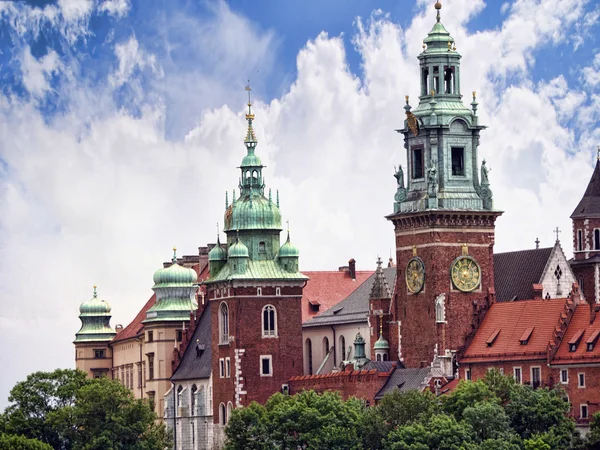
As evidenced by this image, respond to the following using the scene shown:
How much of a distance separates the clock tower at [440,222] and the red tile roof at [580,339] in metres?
11.9

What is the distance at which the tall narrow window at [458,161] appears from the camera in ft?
644

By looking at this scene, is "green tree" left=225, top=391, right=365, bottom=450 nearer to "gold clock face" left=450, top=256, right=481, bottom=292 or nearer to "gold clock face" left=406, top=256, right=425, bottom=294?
"gold clock face" left=406, top=256, right=425, bottom=294

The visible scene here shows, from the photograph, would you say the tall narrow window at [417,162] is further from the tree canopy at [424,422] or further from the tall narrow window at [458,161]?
the tree canopy at [424,422]

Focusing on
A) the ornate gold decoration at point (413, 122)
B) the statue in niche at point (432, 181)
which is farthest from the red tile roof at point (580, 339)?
the ornate gold decoration at point (413, 122)

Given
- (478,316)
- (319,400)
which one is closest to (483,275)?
(478,316)

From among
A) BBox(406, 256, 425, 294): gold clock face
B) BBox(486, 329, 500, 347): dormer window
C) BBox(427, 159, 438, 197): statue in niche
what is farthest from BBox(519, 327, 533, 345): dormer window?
BBox(427, 159, 438, 197): statue in niche

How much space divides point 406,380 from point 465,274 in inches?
338

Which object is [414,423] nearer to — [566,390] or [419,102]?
[566,390]

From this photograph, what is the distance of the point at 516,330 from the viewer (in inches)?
7362

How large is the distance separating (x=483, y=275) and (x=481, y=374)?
31.0 feet

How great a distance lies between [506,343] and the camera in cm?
18688

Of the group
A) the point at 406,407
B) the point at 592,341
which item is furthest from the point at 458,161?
the point at 592,341

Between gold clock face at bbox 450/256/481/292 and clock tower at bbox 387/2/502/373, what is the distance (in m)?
0.07

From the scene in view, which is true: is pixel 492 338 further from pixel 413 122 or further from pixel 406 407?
pixel 413 122
